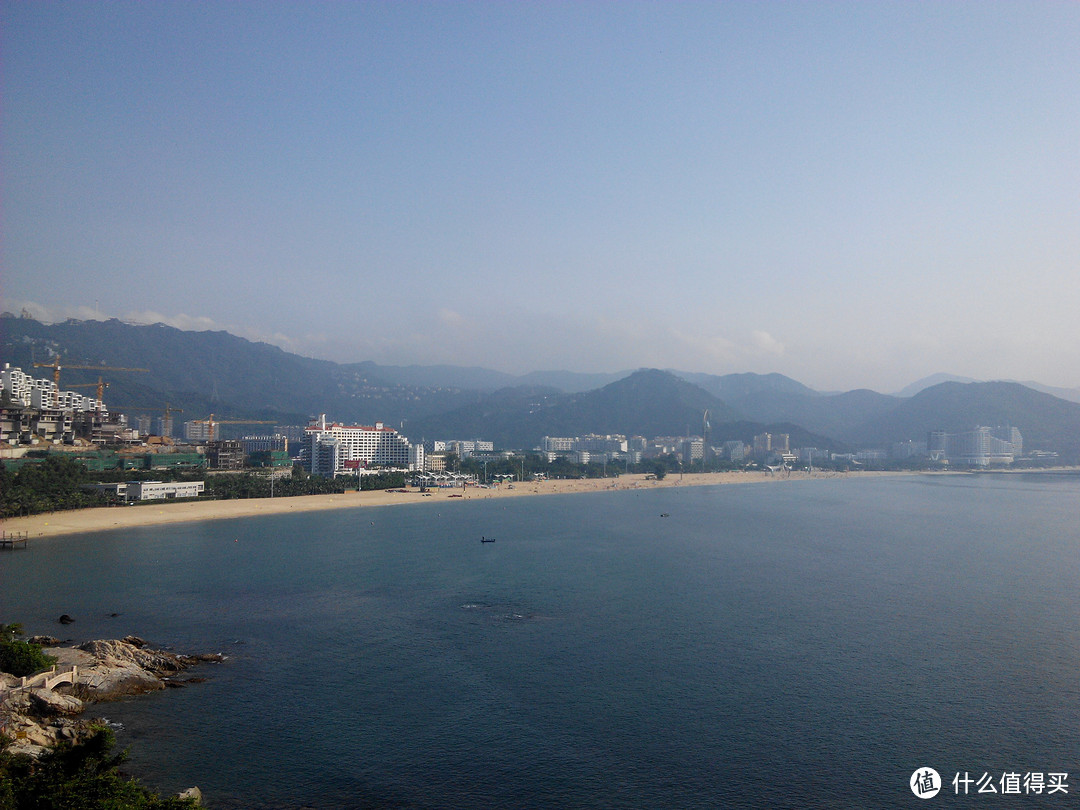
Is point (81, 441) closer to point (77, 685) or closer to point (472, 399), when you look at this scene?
point (77, 685)

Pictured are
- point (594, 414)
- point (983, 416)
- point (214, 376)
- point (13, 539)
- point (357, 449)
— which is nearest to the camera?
point (13, 539)

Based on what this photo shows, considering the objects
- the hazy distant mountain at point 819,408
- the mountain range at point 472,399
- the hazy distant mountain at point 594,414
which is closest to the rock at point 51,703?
the mountain range at point 472,399

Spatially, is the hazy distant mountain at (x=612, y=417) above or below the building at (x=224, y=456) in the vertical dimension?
above

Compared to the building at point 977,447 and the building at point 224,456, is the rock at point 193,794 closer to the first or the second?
the building at point 224,456

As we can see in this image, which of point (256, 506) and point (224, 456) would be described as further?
point (224, 456)

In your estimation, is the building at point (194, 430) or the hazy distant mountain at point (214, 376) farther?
the hazy distant mountain at point (214, 376)

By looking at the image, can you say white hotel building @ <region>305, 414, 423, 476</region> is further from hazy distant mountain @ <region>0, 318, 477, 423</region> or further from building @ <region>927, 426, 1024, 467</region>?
building @ <region>927, 426, 1024, 467</region>

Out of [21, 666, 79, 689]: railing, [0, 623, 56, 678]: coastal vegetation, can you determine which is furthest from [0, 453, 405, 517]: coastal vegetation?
[21, 666, 79, 689]: railing

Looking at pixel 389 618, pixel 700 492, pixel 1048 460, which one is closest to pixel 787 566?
pixel 389 618

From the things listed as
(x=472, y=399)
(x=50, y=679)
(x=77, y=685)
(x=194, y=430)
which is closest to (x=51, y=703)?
(x=50, y=679)
